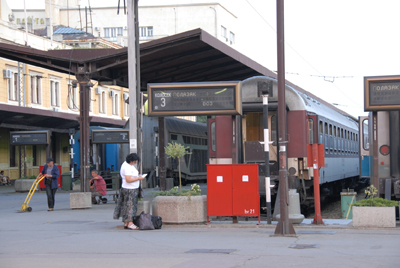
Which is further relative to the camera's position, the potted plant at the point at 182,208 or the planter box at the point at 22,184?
the planter box at the point at 22,184

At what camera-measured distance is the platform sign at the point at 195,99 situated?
1468 cm

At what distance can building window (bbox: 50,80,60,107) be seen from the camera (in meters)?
42.9

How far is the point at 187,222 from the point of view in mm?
14047

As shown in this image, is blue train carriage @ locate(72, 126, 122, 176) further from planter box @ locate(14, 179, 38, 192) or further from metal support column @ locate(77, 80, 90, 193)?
metal support column @ locate(77, 80, 90, 193)

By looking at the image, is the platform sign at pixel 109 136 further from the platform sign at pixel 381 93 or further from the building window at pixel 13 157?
the building window at pixel 13 157

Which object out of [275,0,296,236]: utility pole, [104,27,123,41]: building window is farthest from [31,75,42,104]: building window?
[104,27,123,41]: building window

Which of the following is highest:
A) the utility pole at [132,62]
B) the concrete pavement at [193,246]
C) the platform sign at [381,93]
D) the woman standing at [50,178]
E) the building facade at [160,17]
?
the building facade at [160,17]

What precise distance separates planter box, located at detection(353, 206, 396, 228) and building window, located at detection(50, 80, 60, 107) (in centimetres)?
3276

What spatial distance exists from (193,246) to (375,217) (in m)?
4.40

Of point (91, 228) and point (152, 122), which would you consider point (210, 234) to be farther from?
point (152, 122)

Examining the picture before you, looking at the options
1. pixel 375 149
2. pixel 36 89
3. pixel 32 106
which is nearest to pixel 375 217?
pixel 375 149

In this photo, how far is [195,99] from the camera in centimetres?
1483

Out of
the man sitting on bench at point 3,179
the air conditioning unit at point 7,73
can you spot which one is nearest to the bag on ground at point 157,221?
the man sitting on bench at point 3,179

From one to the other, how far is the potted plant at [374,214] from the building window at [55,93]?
32.7m
